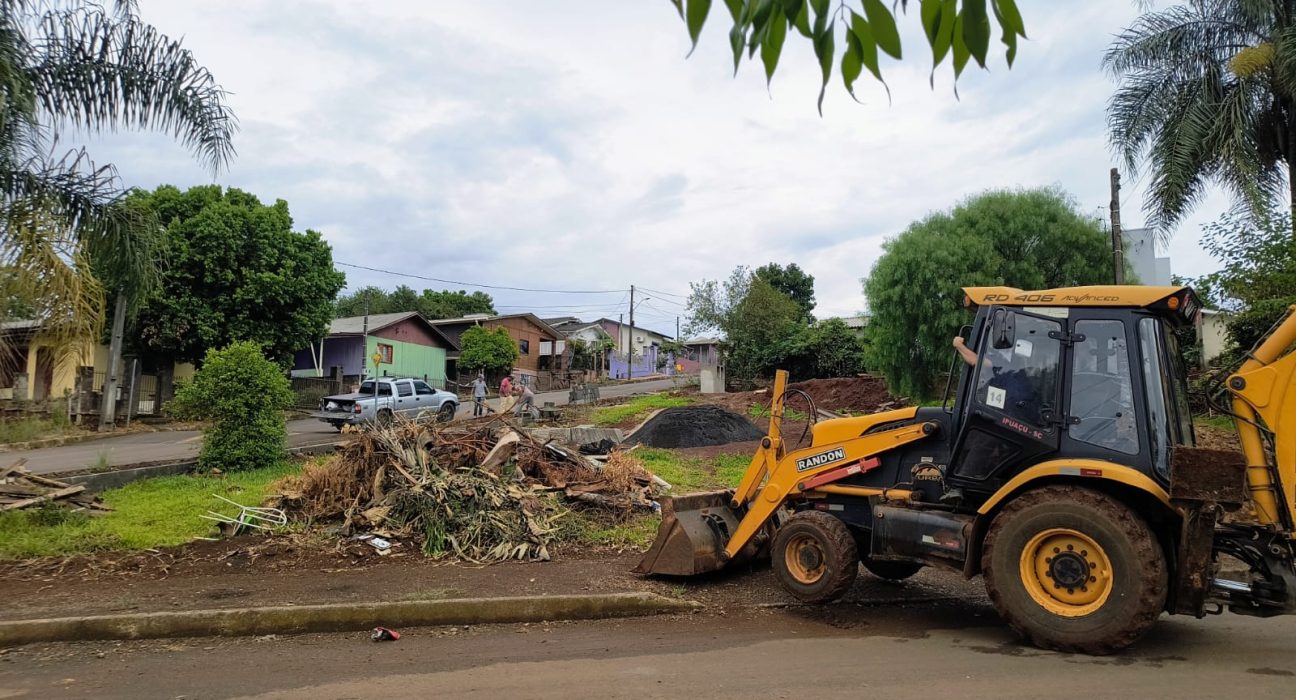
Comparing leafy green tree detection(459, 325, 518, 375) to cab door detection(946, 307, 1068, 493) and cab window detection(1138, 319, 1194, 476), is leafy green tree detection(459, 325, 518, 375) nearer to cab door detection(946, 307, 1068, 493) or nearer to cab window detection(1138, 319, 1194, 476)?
cab door detection(946, 307, 1068, 493)

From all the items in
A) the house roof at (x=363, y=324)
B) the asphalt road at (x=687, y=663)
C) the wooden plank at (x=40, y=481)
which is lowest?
the asphalt road at (x=687, y=663)

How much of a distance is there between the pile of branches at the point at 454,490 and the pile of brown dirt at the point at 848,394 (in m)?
20.1

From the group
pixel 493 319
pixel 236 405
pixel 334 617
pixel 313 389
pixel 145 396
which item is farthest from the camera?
pixel 493 319

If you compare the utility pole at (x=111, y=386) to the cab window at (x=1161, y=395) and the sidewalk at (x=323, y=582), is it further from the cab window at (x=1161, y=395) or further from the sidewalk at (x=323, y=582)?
the cab window at (x=1161, y=395)

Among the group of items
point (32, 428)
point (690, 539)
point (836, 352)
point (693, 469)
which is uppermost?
point (836, 352)

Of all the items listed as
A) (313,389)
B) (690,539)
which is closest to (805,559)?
(690,539)

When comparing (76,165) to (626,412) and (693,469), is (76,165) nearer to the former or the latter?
(693,469)

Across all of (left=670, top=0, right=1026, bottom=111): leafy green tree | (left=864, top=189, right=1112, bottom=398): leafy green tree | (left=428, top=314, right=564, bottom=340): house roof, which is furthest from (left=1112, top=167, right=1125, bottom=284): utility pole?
(left=428, top=314, right=564, bottom=340): house roof

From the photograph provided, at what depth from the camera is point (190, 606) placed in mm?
6484

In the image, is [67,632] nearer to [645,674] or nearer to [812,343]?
[645,674]

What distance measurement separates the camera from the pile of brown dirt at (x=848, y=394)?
3094cm

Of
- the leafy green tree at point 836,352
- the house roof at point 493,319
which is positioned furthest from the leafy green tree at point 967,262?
the house roof at point 493,319

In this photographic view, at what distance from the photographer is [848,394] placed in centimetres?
3247

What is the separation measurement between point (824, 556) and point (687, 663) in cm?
178
